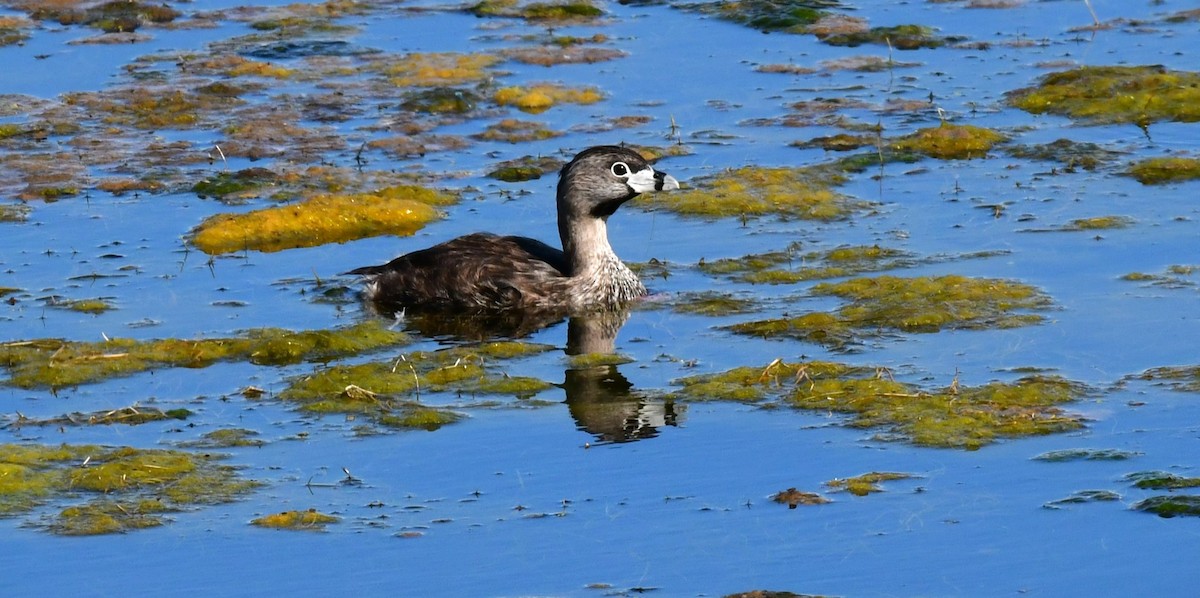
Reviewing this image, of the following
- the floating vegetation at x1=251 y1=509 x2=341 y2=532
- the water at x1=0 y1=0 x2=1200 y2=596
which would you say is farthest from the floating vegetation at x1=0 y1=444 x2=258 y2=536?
the floating vegetation at x1=251 y1=509 x2=341 y2=532

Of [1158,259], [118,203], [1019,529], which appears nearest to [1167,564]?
[1019,529]

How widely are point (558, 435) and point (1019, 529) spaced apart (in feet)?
9.21

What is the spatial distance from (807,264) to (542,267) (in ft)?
6.01

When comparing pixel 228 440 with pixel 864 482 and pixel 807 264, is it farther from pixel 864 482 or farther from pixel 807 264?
pixel 807 264

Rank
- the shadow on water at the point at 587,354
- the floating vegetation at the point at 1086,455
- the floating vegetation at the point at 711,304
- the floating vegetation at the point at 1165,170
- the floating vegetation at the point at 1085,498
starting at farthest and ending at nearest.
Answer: the floating vegetation at the point at 1165,170
the floating vegetation at the point at 711,304
the shadow on water at the point at 587,354
the floating vegetation at the point at 1086,455
the floating vegetation at the point at 1085,498

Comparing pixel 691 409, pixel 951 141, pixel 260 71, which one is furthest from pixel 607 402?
pixel 260 71

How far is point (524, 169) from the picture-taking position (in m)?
17.8

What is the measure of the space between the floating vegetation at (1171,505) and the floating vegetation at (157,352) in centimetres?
534

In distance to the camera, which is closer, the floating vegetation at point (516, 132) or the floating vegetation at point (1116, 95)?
the floating vegetation at point (1116, 95)

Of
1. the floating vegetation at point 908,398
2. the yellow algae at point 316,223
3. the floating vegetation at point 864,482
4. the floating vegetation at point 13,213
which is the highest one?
the floating vegetation at point 864,482

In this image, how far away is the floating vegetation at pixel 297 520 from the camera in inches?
387

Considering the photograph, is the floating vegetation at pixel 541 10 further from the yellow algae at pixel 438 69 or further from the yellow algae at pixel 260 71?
the yellow algae at pixel 260 71

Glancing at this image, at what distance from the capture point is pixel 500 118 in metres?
19.8

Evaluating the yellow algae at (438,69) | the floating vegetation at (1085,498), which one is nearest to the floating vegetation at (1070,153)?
the yellow algae at (438,69)
